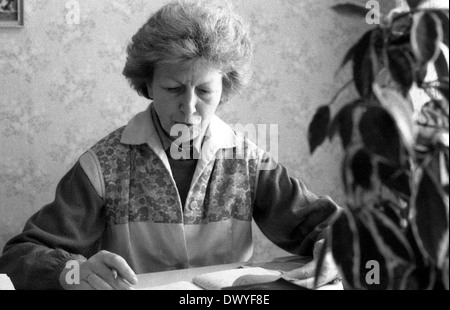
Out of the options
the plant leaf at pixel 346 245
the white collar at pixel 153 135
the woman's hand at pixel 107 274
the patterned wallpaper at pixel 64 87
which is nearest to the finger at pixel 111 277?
the woman's hand at pixel 107 274

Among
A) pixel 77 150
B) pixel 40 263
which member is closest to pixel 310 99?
pixel 77 150

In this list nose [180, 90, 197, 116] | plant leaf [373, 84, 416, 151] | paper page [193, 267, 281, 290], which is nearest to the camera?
plant leaf [373, 84, 416, 151]

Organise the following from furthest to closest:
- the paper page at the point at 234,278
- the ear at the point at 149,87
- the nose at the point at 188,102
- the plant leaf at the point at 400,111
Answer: the ear at the point at 149,87
the nose at the point at 188,102
the paper page at the point at 234,278
the plant leaf at the point at 400,111

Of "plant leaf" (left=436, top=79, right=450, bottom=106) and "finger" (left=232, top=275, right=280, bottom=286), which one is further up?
"plant leaf" (left=436, top=79, right=450, bottom=106)

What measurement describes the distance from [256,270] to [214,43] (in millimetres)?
514

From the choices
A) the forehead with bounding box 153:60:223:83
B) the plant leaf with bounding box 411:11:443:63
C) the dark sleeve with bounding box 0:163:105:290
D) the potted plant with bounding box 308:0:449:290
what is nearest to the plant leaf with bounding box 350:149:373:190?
the potted plant with bounding box 308:0:449:290

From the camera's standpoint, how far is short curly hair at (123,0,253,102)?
1.43 meters

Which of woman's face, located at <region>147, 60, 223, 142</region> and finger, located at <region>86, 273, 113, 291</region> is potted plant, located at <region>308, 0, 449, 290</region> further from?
woman's face, located at <region>147, 60, 223, 142</region>

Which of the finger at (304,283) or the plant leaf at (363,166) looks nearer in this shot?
the plant leaf at (363,166)

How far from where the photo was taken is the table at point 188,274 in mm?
1171

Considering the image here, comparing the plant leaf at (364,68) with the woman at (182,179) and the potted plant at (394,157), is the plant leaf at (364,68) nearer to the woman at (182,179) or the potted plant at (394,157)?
the potted plant at (394,157)

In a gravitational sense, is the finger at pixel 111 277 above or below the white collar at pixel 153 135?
below

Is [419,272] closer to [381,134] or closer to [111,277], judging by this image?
[381,134]

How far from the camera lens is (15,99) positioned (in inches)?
85.2
